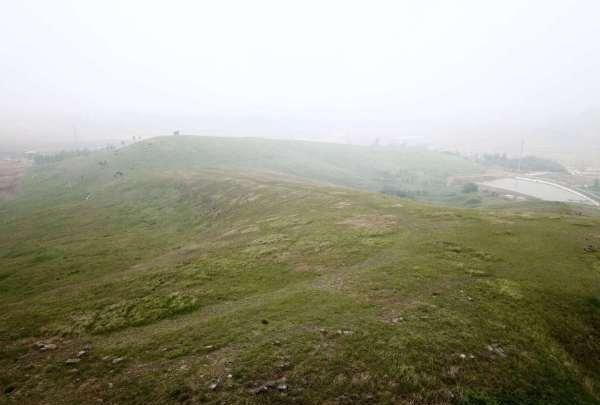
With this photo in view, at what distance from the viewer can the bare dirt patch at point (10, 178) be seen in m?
122

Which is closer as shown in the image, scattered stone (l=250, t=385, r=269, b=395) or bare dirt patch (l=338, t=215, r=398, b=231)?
scattered stone (l=250, t=385, r=269, b=395)

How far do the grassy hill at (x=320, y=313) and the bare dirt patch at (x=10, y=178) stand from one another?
9205cm

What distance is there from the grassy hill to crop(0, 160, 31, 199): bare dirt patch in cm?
9205

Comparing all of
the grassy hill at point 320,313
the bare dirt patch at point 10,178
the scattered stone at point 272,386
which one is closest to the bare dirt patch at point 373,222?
the grassy hill at point 320,313

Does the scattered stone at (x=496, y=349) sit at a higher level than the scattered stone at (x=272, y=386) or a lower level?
higher

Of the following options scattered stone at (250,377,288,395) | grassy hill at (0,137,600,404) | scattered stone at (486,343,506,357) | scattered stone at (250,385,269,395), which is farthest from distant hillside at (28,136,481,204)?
scattered stone at (250,385,269,395)

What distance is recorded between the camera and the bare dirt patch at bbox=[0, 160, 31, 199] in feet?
399

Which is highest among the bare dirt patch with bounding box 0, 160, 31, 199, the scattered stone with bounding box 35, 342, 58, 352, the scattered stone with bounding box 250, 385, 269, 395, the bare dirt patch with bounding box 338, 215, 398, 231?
the bare dirt patch with bounding box 338, 215, 398, 231

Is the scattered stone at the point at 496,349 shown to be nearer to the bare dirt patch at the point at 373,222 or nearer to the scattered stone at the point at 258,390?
the scattered stone at the point at 258,390

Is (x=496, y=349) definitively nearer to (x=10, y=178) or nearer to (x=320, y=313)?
(x=320, y=313)

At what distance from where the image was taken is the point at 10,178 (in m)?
148

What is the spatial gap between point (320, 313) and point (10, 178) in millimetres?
186657

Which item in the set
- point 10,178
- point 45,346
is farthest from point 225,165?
point 45,346

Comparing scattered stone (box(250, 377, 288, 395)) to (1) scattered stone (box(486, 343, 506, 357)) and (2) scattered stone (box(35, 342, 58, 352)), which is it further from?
(2) scattered stone (box(35, 342, 58, 352))
